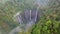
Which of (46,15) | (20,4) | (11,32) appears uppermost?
(20,4)

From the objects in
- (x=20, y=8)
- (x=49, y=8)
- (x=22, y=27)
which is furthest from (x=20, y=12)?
(x=49, y=8)

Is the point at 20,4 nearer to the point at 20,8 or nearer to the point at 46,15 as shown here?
the point at 20,8

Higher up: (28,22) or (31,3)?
(31,3)
